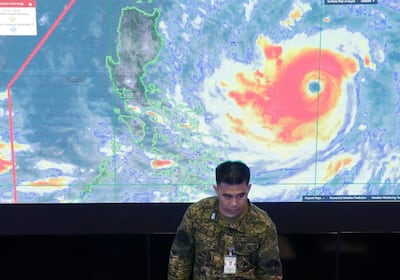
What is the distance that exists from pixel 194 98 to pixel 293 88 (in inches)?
20.7

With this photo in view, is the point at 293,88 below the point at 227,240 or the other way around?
the other way around

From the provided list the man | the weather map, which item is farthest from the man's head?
the weather map

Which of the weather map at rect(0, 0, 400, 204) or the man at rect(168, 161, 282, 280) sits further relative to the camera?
the weather map at rect(0, 0, 400, 204)

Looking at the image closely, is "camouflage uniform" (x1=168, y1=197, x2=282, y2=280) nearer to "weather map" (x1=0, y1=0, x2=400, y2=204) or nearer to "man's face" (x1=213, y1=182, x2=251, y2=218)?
"man's face" (x1=213, y1=182, x2=251, y2=218)

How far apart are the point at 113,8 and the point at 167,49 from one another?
342 mm

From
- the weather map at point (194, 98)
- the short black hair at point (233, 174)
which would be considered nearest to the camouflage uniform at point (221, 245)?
the short black hair at point (233, 174)

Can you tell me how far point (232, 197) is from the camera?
145 centimetres

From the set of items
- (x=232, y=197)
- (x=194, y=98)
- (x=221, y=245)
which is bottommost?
(x=221, y=245)

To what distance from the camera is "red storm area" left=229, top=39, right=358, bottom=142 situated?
2.12 m

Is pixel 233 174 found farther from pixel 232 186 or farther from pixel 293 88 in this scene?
pixel 293 88

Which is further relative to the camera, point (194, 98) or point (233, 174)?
point (194, 98)

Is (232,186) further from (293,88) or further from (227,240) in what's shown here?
(293,88)

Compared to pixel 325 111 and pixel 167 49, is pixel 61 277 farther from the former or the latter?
pixel 325 111

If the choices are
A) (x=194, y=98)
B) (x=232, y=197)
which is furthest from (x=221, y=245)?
(x=194, y=98)
